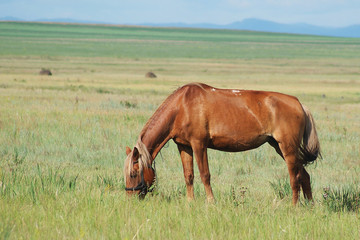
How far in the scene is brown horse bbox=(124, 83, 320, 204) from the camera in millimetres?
7543

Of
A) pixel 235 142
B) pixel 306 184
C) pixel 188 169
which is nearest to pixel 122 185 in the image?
pixel 188 169

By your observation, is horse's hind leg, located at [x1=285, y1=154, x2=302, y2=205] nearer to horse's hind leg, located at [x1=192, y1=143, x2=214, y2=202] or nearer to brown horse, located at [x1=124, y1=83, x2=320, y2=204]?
brown horse, located at [x1=124, y1=83, x2=320, y2=204]

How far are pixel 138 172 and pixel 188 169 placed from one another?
36.5 inches

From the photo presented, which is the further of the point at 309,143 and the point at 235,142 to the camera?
the point at 309,143

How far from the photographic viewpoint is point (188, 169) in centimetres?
767

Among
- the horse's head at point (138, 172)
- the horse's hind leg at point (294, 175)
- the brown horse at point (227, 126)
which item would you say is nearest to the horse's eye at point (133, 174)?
the horse's head at point (138, 172)

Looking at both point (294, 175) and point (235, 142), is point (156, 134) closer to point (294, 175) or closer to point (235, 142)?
point (235, 142)

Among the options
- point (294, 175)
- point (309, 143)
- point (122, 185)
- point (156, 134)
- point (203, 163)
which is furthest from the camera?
point (122, 185)

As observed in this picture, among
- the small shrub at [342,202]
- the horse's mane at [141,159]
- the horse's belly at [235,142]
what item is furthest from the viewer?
the horse's belly at [235,142]

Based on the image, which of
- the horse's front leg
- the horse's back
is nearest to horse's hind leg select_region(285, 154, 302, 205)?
the horse's back

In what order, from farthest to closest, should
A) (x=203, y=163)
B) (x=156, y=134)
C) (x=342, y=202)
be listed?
(x=203, y=163), (x=156, y=134), (x=342, y=202)

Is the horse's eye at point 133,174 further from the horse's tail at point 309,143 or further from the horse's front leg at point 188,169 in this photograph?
the horse's tail at point 309,143

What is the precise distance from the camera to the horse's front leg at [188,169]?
7.61m

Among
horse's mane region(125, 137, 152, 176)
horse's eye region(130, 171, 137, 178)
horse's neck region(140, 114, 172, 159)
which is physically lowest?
horse's eye region(130, 171, 137, 178)
